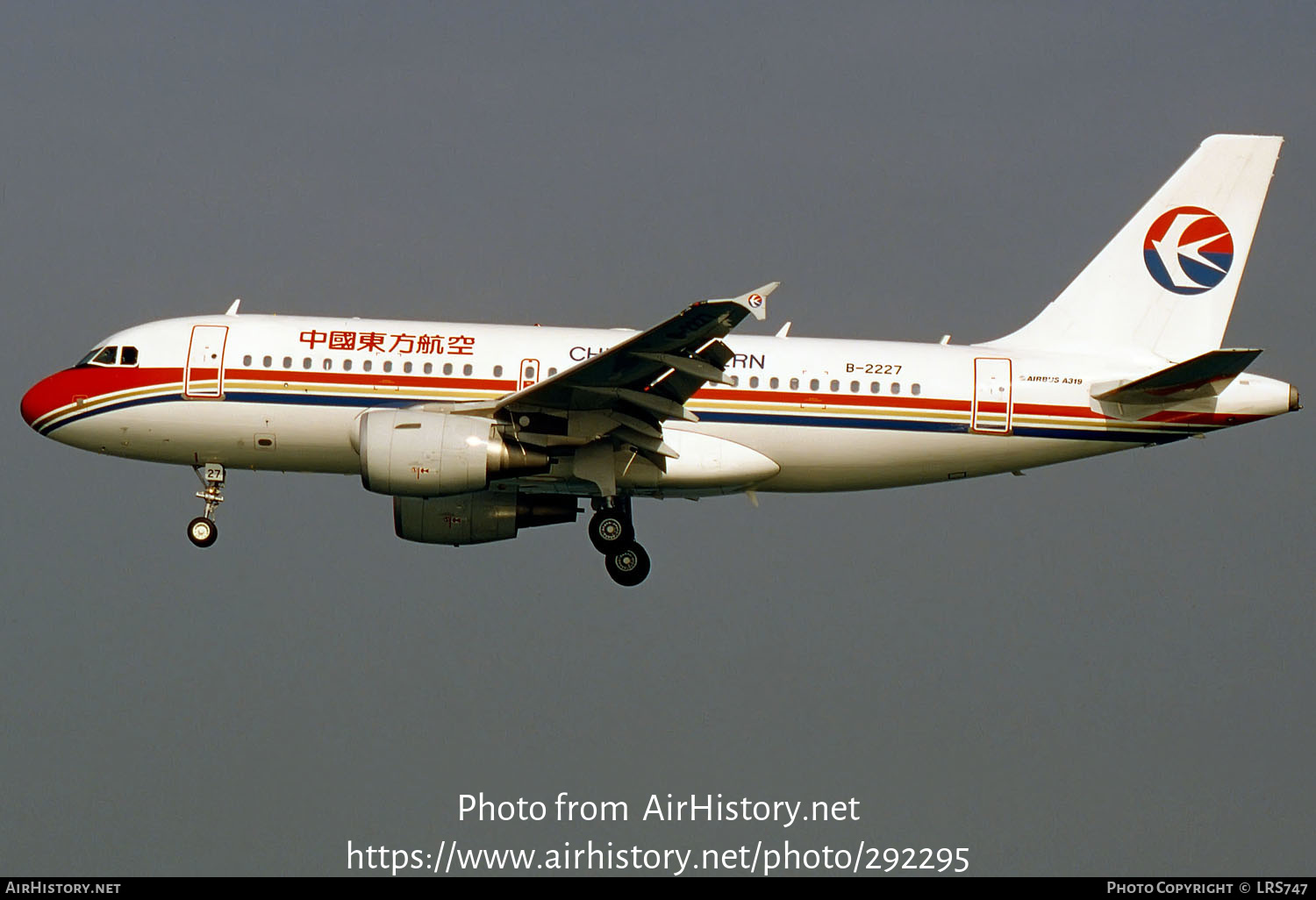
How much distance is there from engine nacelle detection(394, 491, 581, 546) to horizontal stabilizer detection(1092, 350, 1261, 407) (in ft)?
34.5

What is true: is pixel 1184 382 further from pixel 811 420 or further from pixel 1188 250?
pixel 811 420

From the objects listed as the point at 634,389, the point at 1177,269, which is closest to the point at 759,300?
the point at 634,389

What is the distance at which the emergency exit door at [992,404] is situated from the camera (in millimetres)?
35000

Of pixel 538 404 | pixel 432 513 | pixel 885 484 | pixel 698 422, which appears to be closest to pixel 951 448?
pixel 885 484

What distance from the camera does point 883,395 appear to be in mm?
34875

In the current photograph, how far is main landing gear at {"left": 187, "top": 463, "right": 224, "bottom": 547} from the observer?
35.5 metres

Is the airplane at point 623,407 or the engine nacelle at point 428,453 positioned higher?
the airplane at point 623,407

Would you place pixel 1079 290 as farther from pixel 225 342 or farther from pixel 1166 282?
pixel 225 342

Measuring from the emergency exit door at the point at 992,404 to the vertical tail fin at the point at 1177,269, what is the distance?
1.82 m

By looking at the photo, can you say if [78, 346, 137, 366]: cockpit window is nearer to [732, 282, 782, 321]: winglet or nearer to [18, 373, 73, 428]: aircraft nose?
[18, 373, 73, 428]: aircraft nose

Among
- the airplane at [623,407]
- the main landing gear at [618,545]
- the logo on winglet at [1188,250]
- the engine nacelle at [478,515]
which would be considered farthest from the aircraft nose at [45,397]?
the logo on winglet at [1188,250]

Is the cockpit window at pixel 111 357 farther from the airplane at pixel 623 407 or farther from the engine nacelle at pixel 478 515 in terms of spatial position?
the engine nacelle at pixel 478 515

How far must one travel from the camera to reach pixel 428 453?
3244 centimetres

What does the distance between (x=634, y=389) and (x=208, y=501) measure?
8.82 m
